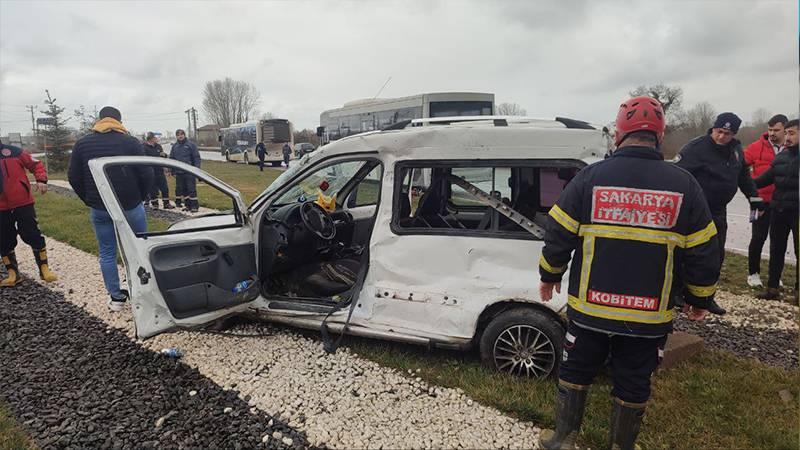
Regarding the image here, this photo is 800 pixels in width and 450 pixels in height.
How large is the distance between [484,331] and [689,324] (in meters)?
2.28

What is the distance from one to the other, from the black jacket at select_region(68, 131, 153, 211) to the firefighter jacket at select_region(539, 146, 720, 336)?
3.89 m

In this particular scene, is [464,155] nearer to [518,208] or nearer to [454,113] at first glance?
[518,208]

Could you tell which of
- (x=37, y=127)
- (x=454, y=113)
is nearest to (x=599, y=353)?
(x=454, y=113)

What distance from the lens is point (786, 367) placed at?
3520 millimetres

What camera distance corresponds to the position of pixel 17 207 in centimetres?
547

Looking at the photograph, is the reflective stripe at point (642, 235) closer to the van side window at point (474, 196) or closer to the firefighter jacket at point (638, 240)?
the firefighter jacket at point (638, 240)

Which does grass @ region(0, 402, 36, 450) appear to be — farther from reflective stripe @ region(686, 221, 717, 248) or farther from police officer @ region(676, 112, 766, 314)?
police officer @ region(676, 112, 766, 314)

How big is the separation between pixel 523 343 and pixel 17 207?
5.86 m

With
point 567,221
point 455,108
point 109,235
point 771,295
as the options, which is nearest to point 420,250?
point 567,221

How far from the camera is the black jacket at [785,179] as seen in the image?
478 centimetres

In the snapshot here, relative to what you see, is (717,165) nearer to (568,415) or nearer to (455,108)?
(568,415)

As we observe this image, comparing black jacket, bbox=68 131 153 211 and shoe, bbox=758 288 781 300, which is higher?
black jacket, bbox=68 131 153 211

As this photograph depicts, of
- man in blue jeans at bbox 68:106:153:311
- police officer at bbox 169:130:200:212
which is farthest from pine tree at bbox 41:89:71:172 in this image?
man in blue jeans at bbox 68:106:153:311

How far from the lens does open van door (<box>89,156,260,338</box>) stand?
3.31 m
